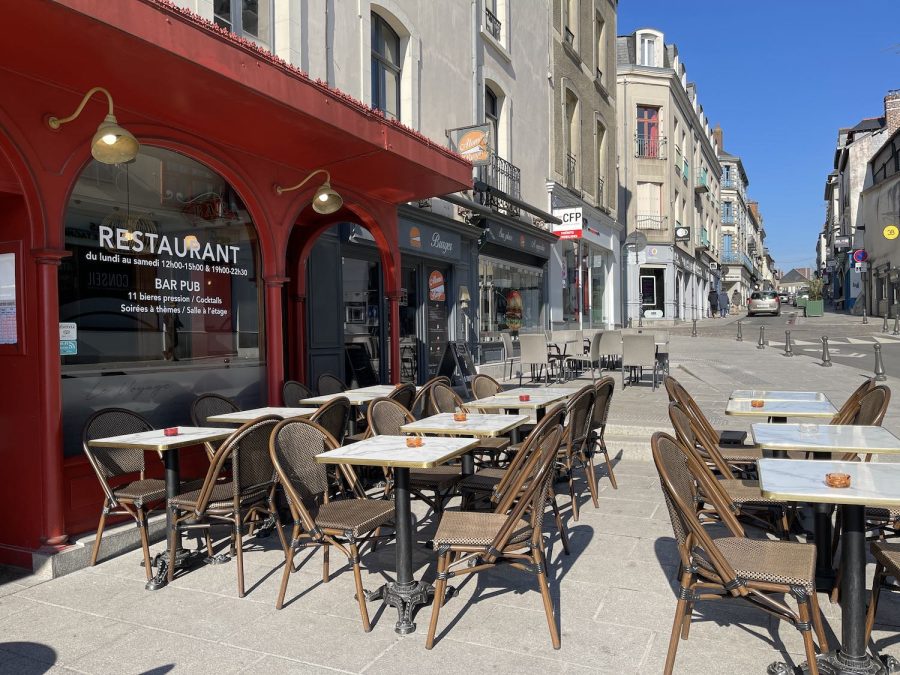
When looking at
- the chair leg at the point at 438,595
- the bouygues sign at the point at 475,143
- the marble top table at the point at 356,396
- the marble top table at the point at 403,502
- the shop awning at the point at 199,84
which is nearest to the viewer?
the chair leg at the point at 438,595

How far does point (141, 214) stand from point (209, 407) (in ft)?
5.39

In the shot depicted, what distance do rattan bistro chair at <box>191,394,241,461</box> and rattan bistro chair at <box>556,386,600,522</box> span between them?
2.66 metres

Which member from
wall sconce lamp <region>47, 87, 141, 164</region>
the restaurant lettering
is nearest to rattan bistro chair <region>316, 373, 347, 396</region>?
the restaurant lettering

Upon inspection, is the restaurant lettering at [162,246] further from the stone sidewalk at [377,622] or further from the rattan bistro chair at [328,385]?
the stone sidewalk at [377,622]

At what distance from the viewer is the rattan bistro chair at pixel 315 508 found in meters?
3.44

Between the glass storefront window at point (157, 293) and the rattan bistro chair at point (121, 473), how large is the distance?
0.29m

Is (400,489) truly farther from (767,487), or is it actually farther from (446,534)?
(767,487)

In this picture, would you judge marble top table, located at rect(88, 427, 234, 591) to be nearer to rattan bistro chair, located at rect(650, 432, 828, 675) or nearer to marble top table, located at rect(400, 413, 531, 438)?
marble top table, located at rect(400, 413, 531, 438)

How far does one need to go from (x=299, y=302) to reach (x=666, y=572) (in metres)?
5.60

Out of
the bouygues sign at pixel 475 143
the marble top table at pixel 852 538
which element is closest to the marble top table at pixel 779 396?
the marble top table at pixel 852 538

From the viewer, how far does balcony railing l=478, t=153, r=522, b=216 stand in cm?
1383

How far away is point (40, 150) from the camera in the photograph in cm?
423

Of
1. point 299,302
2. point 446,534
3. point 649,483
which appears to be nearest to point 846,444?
point 446,534

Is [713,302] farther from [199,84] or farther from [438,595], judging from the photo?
[438,595]
